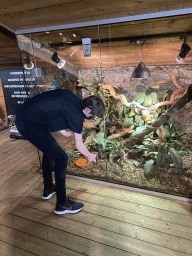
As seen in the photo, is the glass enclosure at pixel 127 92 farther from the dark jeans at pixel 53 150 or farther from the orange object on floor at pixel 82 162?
the dark jeans at pixel 53 150

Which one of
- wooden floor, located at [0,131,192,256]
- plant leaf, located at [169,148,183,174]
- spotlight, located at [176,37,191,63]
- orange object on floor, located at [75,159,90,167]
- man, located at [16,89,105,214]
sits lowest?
wooden floor, located at [0,131,192,256]

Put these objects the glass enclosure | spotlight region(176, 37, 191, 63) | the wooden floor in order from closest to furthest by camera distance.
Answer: the wooden floor, spotlight region(176, 37, 191, 63), the glass enclosure

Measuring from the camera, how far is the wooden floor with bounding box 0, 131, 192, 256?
4.17 feet

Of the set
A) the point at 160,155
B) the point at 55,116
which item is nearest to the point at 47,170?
the point at 55,116

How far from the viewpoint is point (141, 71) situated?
5.22 ft

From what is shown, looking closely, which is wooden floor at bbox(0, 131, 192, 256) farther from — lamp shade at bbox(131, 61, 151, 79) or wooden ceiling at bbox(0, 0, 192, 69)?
wooden ceiling at bbox(0, 0, 192, 69)

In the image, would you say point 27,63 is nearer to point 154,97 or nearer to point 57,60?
point 57,60

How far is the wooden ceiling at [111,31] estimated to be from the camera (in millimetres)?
1449

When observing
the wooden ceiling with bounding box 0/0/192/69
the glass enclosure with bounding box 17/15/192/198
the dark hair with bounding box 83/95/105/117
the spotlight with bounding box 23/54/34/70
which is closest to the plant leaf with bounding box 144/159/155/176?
the glass enclosure with bounding box 17/15/192/198

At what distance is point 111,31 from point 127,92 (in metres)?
0.55

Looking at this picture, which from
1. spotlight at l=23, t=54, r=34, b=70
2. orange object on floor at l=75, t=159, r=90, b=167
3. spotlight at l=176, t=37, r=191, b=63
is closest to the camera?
spotlight at l=176, t=37, r=191, b=63

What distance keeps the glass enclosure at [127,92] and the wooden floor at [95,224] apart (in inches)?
8.7

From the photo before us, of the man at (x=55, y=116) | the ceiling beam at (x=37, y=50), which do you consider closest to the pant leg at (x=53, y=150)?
the man at (x=55, y=116)

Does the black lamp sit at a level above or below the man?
above
